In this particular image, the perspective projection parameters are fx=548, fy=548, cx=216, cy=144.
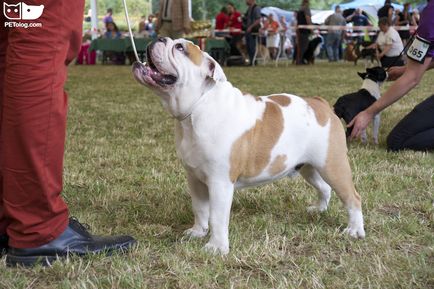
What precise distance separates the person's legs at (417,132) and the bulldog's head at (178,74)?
8.99 ft

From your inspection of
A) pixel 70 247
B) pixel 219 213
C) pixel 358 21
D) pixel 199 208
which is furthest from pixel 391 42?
pixel 358 21

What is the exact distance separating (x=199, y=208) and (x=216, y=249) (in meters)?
0.36

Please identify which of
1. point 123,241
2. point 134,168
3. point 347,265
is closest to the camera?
point 347,265

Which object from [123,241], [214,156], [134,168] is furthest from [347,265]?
[134,168]

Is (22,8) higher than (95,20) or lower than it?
higher

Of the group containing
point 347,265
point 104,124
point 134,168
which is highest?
point 347,265

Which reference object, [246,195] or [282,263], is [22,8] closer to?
[282,263]

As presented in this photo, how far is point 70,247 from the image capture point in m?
2.23

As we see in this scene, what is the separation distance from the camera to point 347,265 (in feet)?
7.35

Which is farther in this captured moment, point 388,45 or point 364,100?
point 388,45

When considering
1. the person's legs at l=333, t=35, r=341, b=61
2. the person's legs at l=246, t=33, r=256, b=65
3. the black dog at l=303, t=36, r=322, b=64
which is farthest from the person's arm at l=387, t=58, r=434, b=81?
the person's legs at l=333, t=35, r=341, b=61

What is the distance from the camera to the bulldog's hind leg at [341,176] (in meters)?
2.64

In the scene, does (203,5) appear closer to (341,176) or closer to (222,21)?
(222,21)

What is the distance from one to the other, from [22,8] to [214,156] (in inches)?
37.5
